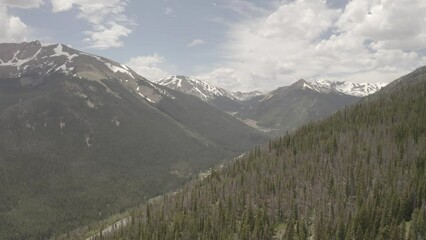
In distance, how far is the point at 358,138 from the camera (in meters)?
197

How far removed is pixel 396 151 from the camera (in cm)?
16425

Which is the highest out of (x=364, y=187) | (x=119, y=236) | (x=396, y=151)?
(x=396, y=151)

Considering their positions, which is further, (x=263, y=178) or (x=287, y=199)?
(x=263, y=178)

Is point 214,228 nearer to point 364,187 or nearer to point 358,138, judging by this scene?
point 364,187

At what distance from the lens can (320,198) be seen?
13588 centimetres

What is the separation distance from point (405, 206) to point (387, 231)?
57.0ft

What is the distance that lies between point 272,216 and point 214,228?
61.2 feet

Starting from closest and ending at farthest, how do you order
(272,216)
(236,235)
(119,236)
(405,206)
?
(405,206) → (236,235) → (272,216) → (119,236)

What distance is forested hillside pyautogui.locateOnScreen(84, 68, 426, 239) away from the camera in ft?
367

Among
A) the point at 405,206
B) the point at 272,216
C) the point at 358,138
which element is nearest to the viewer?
the point at 405,206

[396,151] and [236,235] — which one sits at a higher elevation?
[396,151]

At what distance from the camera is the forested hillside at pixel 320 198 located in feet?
367

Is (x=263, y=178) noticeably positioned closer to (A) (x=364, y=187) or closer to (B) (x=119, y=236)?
(A) (x=364, y=187)

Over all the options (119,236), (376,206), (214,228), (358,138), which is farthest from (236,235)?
(358,138)
